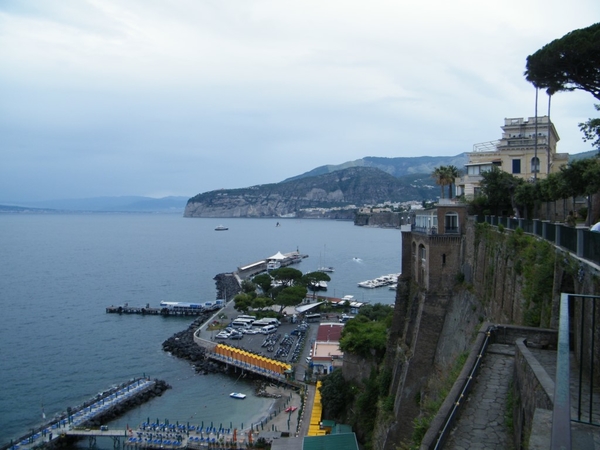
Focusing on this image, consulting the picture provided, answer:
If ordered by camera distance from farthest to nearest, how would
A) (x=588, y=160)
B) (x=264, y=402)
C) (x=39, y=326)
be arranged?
(x=39, y=326), (x=264, y=402), (x=588, y=160)

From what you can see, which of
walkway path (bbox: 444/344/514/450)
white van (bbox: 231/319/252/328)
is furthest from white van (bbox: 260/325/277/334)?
walkway path (bbox: 444/344/514/450)

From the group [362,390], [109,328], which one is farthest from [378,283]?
[362,390]

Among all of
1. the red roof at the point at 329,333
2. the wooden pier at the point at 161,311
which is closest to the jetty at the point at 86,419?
the red roof at the point at 329,333

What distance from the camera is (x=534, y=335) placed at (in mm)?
10930

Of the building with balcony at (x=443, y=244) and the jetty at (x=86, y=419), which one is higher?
the building with balcony at (x=443, y=244)

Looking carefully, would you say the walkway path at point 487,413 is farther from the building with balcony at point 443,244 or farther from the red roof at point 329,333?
the red roof at point 329,333

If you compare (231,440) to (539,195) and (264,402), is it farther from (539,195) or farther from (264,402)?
(539,195)

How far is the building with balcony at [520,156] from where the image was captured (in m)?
32.4

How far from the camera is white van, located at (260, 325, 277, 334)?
55.9 meters

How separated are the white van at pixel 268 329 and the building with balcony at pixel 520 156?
28.1 metres

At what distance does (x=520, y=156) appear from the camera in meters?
33.3

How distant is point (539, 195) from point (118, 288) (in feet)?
259

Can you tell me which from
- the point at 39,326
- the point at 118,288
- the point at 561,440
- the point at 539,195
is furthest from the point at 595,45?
the point at 118,288

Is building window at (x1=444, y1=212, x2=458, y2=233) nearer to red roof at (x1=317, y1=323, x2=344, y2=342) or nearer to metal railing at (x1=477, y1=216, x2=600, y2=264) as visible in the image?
metal railing at (x1=477, y1=216, x2=600, y2=264)
